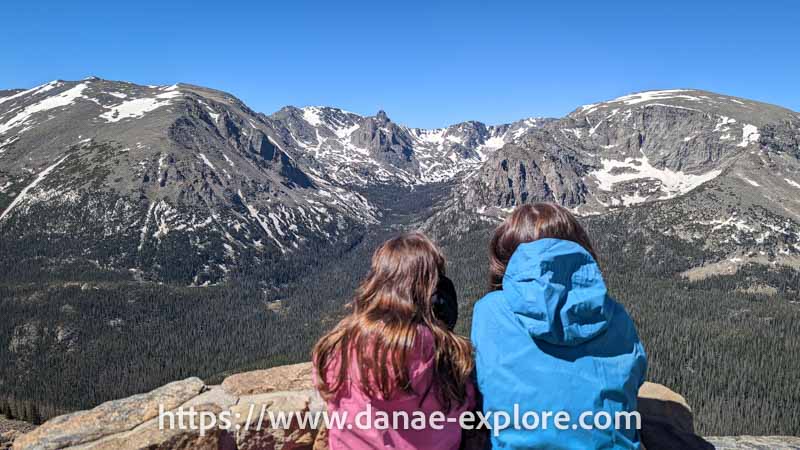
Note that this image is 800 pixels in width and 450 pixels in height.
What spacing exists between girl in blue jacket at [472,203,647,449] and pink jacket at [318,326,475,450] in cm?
81

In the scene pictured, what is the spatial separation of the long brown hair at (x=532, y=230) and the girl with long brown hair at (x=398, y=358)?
62.0 inches

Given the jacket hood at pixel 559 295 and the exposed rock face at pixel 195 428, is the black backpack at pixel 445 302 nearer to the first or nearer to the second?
the jacket hood at pixel 559 295

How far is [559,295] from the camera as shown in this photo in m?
6.49

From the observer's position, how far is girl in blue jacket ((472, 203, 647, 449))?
6.52 m

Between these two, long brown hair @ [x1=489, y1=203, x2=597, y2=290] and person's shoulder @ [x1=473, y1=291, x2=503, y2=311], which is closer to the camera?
person's shoulder @ [x1=473, y1=291, x2=503, y2=311]

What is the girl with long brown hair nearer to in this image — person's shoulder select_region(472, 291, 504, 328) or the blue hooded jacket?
person's shoulder select_region(472, 291, 504, 328)

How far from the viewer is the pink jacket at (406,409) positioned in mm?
6762

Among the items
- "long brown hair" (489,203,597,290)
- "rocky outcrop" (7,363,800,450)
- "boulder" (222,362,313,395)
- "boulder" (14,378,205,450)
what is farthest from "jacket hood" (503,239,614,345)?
"boulder" (14,378,205,450)

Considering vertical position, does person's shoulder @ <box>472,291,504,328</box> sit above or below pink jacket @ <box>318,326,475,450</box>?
above

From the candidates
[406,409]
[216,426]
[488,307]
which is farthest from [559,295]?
[216,426]

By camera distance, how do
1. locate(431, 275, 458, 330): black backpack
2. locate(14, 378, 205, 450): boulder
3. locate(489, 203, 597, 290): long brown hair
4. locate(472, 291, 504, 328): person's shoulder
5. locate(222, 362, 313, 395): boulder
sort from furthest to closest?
Answer: locate(222, 362, 313, 395): boulder → locate(14, 378, 205, 450): boulder → locate(489, 203, 597, 290): long brown hair → locate(431, 275, 458, 330): black backpack → locate(472, 291, 504, 328): person's shoulder

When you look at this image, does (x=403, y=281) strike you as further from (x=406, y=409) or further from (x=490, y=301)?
(x=406, y=409)

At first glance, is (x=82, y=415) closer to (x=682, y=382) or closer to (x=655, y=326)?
(x=682, y=382)

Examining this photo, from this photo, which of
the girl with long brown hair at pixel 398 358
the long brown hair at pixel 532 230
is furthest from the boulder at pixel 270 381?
the long brown hair at pixel 532 230
